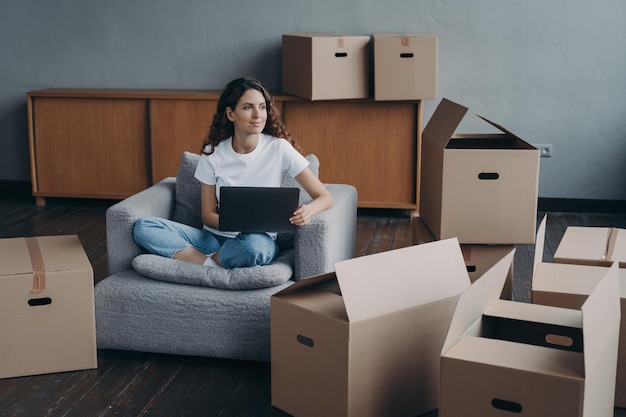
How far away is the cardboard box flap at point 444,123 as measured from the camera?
2.87 m

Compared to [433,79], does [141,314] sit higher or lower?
lower

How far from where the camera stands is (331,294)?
250 centimetres

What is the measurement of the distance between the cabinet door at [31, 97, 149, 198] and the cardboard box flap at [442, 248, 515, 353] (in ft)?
10.6

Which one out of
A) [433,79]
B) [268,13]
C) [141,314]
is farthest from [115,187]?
[141,314]

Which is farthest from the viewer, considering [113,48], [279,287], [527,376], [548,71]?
[113,48]

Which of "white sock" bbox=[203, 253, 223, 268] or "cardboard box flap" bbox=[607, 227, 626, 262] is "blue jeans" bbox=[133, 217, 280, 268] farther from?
"cardboard box flap" bbox=[607, 227, 626, 262]

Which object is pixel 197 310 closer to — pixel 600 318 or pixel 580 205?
pixel 600 318

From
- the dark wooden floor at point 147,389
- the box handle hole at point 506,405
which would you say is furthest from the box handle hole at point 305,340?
the box handle hole at point 506,405

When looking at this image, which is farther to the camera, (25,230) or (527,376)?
(25,230)

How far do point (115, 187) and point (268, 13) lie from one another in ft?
4.67

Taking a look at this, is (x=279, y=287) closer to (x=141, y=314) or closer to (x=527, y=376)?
(x=141, y=314)

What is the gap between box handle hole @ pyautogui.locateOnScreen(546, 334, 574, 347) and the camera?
2359 millimetres

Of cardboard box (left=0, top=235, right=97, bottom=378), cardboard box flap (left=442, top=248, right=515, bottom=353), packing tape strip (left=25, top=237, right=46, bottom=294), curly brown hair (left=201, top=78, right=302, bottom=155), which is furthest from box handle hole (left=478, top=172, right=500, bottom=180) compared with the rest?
packing tape strip (left=25, top=237, right=46, bottom=294)

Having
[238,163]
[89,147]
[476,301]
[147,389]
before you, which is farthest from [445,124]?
[89,147]
